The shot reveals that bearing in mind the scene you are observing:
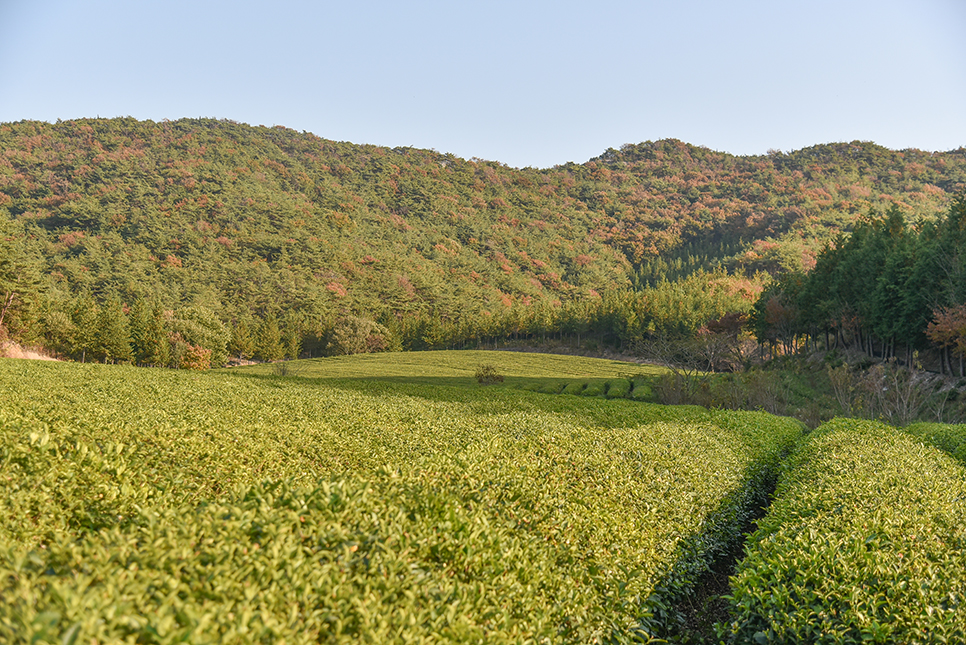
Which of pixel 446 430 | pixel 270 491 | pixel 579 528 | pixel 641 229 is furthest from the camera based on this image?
pixel 641 229

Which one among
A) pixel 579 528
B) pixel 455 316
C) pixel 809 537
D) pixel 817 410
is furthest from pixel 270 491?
pixel 455 316

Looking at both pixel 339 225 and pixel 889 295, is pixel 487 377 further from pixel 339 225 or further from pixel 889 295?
pixel 339 225

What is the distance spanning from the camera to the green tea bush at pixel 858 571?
14.7ft

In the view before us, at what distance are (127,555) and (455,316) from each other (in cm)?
10982

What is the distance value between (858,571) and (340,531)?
17.0ft

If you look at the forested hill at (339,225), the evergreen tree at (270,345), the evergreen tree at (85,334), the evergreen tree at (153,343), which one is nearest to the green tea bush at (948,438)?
the evergreen tree at (153,343)

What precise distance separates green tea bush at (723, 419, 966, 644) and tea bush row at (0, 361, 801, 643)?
3.95ft

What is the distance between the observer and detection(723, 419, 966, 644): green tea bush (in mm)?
4473

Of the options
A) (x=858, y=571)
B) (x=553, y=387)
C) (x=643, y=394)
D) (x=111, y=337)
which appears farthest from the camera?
(x=111, y=337)

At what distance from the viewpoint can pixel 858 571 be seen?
4.94 m

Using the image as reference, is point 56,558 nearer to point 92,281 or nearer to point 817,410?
point 817,410

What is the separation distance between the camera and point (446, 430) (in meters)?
11.3

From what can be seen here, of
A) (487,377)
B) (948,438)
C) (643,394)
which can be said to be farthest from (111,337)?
(948,438)

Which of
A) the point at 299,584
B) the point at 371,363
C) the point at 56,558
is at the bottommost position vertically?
the point at 371,363
